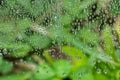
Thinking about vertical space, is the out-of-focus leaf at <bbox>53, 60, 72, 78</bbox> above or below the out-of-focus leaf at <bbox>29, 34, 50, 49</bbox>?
below

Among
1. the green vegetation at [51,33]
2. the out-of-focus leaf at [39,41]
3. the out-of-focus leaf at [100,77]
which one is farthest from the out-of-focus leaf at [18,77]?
the out-of-focus leaf at [100,77]

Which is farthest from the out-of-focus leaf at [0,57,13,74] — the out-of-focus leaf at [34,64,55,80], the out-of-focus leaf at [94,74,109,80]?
the out-of-focus leaf at [94,74,109,80]

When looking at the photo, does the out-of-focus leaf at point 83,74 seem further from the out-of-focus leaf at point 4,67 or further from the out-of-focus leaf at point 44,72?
the out-of-focus leaf at point 4,67

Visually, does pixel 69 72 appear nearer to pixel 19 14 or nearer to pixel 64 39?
pixel 64 39

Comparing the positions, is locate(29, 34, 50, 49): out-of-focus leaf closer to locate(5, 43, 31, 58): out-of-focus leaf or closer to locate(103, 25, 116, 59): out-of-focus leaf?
locate(5, 43, 31, 58): out-of-focus leaf

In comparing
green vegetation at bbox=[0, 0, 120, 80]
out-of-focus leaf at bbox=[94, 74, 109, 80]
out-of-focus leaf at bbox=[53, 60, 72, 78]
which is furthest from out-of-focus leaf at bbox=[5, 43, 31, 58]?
out-of-focus leaf at bbox=[94, 74, 109, 80]

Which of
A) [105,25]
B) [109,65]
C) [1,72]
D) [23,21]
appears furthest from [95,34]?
[1,72]

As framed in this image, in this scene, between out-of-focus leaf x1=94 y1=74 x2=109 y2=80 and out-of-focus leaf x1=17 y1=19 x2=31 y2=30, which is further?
out-of-focus leaf x1=17 y1=19 x2=31 y2=30

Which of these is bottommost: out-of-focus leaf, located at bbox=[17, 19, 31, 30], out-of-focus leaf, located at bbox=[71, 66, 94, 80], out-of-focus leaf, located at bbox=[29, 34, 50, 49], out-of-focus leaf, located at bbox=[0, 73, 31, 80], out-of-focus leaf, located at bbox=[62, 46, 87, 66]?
out-of-focus leaf, located at bbox=[0, 73, 31, 80]
